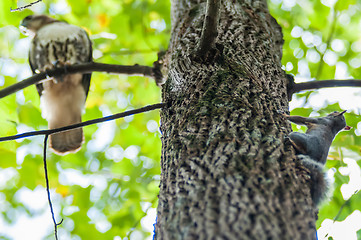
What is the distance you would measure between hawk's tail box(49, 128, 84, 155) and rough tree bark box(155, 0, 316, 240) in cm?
197

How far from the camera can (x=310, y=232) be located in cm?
101

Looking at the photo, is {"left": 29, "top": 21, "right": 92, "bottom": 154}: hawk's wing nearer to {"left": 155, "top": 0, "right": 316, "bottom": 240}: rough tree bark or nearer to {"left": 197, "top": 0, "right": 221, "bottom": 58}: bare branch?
{"left": 155, "top": 0, "right": 316, "bottom": 240}: rough tree bark

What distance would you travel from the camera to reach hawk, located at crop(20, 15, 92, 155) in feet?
12.4

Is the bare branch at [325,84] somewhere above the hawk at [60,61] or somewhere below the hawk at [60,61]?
above

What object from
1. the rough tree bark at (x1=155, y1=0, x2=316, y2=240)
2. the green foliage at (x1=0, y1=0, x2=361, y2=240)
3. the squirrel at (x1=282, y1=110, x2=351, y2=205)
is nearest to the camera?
the rough tree bark at (x1=155, y1=0, x2=316, y2=240)

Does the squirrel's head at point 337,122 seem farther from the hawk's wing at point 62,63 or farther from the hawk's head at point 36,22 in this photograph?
the hawk's head at point 36,22

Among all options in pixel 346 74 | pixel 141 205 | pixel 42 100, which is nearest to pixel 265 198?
pixel 141 205

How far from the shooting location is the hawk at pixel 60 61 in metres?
3.77

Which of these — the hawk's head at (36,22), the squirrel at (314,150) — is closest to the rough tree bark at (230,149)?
the squirrel at (314,150)

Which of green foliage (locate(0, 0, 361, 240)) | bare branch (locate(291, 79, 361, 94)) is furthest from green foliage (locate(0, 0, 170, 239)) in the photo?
bare branch (locate(291, 79, 361, 94))

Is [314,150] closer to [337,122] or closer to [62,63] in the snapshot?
[337,122]

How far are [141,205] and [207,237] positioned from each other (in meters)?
2.54

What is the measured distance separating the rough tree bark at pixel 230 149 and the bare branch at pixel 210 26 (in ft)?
0.18

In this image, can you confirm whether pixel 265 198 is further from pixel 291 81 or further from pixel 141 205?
pixel 141 205
